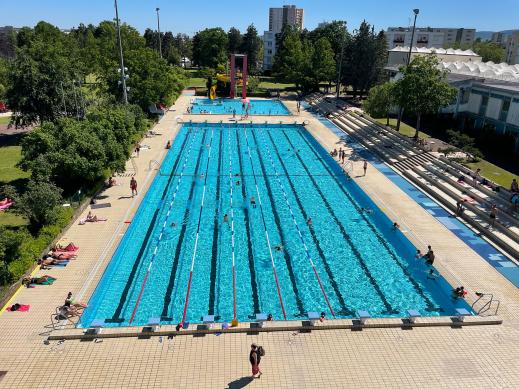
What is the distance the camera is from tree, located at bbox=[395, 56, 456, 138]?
31250mm

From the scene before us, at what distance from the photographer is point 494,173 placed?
88.1 feet

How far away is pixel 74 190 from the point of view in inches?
907

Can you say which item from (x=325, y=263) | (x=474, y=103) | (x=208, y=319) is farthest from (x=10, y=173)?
(x=474, y=103)

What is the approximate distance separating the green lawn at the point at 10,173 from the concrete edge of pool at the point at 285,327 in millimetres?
8298

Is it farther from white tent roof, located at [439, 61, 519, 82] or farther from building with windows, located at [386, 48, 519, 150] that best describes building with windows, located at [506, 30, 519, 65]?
building with windows, located at [386, 48, 519, 150]

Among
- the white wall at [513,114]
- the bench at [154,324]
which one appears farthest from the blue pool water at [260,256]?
the white wall at [513,114]

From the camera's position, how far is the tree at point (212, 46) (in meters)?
89.9

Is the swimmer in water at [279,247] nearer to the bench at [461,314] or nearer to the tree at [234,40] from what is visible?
the bench at [461,314]

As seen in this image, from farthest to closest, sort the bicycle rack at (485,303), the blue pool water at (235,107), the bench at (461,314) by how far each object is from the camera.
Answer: the blue pool water at (235,107) < the bicycle rack at (485,303) < the bench at (461,314)

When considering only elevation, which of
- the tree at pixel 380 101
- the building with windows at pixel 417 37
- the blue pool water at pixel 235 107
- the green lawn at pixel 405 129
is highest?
the building with windows at pixel 417 37

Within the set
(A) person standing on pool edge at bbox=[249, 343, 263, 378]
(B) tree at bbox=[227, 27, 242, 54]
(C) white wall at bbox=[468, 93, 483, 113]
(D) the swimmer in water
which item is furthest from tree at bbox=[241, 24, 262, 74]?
(A) person standing on pool edge at bbox=[249, 343, 263, 378]

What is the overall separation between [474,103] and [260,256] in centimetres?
2936

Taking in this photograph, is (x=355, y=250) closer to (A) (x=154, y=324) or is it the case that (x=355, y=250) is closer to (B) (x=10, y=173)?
(A) (x=154, y=324)

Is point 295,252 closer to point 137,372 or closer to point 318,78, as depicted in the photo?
point 137,372
